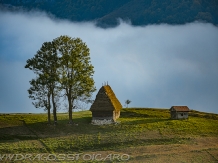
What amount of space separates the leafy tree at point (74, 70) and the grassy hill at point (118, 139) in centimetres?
581

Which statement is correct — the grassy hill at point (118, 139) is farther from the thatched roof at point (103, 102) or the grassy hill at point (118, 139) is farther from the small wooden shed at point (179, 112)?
the thatched roof at point (103, 102)

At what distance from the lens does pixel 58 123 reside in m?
63.3

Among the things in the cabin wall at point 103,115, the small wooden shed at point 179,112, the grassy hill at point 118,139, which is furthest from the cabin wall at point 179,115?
the cabin wall at point 103,115

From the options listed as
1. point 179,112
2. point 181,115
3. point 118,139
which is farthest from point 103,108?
point 181,115

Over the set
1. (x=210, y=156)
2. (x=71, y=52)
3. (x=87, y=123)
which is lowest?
(x=210, y=156)

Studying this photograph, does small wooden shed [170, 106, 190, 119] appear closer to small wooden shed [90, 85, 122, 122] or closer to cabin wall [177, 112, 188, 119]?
cabin wall [177, 112, 188, 119]

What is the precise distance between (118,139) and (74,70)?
59.2 feet

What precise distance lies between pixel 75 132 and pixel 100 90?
38.4 ft

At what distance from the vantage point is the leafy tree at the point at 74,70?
62625 mm

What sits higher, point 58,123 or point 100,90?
point 100,90

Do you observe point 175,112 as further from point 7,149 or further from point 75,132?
point 7,149

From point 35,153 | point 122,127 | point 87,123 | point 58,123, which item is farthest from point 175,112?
point 35,153

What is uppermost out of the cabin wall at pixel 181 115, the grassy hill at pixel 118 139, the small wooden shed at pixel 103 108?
the small wooden shed at pixel 103 108

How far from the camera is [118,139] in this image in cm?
5253
